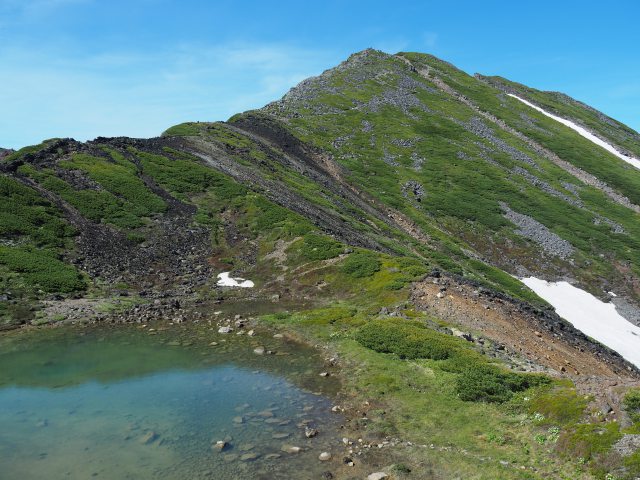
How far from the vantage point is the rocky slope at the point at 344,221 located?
33281 millimetres

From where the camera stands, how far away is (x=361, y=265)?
134 feet

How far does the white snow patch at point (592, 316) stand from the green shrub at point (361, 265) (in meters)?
33.0

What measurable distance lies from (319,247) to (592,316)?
43775 mm

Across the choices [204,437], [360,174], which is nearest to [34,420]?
[204,437]

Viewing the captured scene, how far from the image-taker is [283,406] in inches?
760

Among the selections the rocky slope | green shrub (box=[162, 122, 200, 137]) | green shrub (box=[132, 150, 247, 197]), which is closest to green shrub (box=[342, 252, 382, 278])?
the rocky slope

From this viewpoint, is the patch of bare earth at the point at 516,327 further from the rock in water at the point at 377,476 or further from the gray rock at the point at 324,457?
the gray rock at the point at 324,457

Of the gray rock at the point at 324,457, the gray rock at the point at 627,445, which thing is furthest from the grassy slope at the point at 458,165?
the gray rock at the point at 324,457

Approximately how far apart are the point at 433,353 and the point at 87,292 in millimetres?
27810

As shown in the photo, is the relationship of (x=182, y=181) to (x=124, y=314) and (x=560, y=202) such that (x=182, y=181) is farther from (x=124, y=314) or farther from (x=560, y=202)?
(x=560, y=202)

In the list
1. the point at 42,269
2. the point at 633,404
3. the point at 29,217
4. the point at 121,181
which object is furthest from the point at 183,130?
the point at 633,404

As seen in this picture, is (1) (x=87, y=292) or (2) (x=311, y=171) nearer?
(1) (x=87, y=292)

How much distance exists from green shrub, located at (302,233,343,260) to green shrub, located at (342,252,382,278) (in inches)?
84.8

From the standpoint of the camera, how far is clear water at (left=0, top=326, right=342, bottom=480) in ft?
48.9
